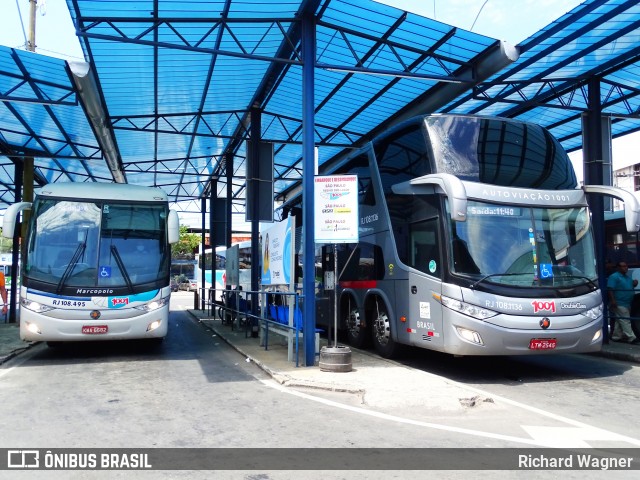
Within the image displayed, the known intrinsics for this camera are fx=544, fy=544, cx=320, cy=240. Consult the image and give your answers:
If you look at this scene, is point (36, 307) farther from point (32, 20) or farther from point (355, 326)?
point (32, 20)

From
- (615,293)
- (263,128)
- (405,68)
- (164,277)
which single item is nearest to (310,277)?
(164,277)

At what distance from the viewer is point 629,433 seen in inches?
233

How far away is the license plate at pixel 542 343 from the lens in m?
8.35

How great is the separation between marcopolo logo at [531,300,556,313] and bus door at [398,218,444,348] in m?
1.43

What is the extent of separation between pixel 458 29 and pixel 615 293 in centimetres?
761

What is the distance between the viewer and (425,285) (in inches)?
359

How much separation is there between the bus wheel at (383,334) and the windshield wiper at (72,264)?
234 inches

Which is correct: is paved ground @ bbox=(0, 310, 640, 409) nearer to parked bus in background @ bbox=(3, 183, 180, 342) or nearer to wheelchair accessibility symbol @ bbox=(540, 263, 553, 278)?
parked bus in background @ bbox=(3, 183, 180, 342)

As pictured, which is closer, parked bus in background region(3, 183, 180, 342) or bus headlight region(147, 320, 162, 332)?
parked bus in background region(3, 183, 180, 342)

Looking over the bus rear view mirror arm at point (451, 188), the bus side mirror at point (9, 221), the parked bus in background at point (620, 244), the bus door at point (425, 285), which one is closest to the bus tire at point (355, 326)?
the bus door at point (425, 285)

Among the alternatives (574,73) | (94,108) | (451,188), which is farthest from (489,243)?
(94,108)

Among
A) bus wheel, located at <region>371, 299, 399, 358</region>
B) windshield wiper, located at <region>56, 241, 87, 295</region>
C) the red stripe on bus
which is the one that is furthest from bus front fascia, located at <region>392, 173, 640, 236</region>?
windshield wiper, located at <region>56, 241, 87, 295</region>

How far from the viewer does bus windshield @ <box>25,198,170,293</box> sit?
10.4m

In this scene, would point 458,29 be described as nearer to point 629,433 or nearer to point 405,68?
point 405,68
